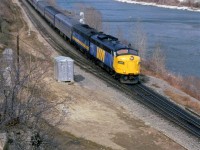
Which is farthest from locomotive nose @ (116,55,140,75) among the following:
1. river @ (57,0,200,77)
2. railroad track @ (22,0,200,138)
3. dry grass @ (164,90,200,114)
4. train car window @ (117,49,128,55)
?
river @ (57,0,200,77)

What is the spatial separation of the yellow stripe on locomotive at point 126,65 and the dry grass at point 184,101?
245 centimetres

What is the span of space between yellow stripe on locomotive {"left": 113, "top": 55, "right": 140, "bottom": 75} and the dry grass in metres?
2.45

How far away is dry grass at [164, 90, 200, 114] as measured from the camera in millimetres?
23734

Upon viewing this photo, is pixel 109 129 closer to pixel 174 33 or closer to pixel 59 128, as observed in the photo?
pixel 59 128

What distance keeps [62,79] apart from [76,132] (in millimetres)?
8850

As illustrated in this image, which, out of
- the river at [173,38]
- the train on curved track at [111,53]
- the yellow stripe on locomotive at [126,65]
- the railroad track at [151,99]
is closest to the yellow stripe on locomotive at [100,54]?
the train on curved track at [111,53]

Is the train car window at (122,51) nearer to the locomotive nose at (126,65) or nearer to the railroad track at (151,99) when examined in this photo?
the locomotive nose at (126,65)

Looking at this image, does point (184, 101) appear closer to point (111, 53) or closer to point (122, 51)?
point (122, 51)

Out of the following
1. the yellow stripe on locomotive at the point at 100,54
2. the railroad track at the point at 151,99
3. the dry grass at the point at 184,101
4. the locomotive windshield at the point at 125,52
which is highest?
the locomotive windshield at the point at 125,52

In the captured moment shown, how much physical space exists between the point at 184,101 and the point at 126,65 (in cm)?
423

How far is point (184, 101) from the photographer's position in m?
24.7

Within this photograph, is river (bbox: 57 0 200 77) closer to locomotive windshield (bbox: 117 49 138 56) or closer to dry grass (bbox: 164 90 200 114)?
locomotive windshield (bbox: 117 49 138 56)

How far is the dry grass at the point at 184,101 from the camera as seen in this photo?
23.7 m

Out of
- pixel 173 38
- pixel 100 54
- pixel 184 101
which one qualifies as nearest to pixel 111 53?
pixel 100 54
